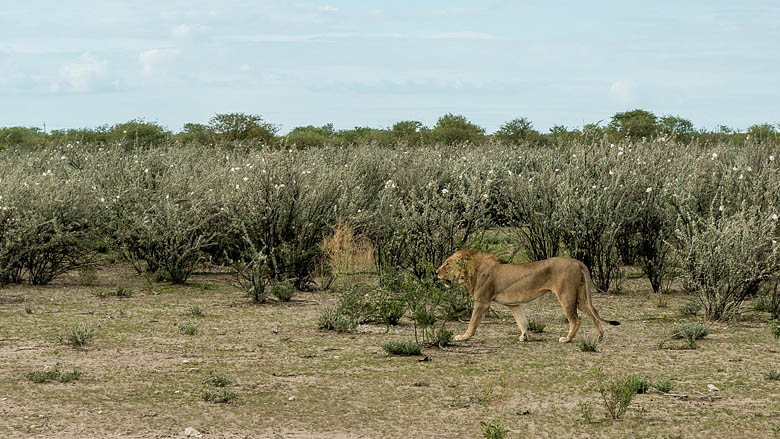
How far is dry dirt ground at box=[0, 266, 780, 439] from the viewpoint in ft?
23.8

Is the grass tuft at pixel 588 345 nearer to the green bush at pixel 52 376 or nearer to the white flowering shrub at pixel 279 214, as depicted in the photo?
the green bush at pixel 52 376

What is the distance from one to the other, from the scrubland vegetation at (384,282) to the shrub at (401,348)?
0.03 m

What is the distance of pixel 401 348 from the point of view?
9.72m

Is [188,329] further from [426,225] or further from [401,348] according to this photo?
[426,225]

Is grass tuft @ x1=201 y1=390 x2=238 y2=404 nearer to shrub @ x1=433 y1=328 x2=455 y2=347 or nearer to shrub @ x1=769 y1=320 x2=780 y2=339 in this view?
shrub @ x1=433 y1=328 x2=455 y2=347

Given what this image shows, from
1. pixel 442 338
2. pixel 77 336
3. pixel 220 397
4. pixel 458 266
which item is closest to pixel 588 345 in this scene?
pixel 442 338

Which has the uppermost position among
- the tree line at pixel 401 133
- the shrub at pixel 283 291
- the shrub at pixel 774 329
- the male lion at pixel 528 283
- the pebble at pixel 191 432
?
the tree line at pixel 401 133

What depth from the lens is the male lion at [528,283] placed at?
393 inches

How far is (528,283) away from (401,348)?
153 cm

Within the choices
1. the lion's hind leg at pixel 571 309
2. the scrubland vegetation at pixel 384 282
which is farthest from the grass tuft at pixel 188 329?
the lion's hind leg at pixel 571 309

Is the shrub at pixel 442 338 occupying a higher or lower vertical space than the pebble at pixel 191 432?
higher

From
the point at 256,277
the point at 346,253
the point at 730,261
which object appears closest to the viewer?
the point at 730,261

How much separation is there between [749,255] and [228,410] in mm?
7150

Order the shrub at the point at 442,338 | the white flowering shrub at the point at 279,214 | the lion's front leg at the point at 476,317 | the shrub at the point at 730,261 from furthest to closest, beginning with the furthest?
the white flowering shrub at the point at 279,214 → the shrub at the point at 730,261 → the lion's front leg at the point at 476,317 → the shrub at the point at 442,338
